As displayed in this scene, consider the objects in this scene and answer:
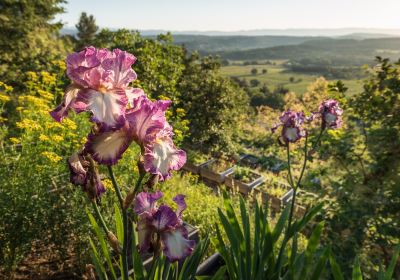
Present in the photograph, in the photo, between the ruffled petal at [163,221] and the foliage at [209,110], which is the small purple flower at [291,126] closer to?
the ruffled petal at [163,221]

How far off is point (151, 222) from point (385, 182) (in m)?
2.91

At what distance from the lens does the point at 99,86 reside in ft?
3.08

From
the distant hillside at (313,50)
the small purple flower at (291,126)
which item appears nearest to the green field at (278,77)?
the distant hillside at (313,50)

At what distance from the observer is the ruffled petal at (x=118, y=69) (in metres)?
0.95

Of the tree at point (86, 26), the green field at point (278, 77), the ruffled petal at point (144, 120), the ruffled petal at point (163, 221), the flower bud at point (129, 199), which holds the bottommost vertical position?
the green field at point (278, 77)

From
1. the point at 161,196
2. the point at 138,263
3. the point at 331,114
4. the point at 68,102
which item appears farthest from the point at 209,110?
the point at 68,102

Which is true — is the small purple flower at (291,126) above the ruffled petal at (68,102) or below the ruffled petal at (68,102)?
below

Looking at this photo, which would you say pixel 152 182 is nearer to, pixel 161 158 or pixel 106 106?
pixel 161 158

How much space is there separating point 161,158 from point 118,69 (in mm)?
311

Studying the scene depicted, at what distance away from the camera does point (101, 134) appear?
897 millimetres

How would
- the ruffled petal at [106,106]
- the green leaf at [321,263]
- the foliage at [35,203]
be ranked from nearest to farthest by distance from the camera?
the ruffled petal at [106,106] < the green leaf at [321,263] < the foliage at [35,203]

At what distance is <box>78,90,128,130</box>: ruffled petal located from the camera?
2.83ft

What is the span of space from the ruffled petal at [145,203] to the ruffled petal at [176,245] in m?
0.10

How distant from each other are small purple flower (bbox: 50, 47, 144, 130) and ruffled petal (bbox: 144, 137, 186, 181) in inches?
5.2
